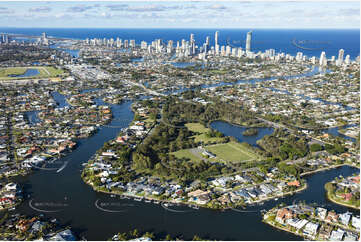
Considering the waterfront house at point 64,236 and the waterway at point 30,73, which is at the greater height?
the waterway at point 30,73

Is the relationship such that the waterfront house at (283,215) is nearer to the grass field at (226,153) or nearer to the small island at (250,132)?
the grass field at (226,153)

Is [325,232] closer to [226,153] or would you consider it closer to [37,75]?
[226,153]

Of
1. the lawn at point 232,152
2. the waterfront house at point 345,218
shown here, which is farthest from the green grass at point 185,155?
the waterfront house at point 345,218

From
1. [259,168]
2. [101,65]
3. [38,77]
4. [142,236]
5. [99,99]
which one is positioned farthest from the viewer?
[101,65]

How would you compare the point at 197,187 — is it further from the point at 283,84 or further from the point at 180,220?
the point at 283,84

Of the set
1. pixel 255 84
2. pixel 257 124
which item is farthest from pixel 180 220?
pixel 255 84

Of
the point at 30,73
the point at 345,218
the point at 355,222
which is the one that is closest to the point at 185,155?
the point at 345,218
